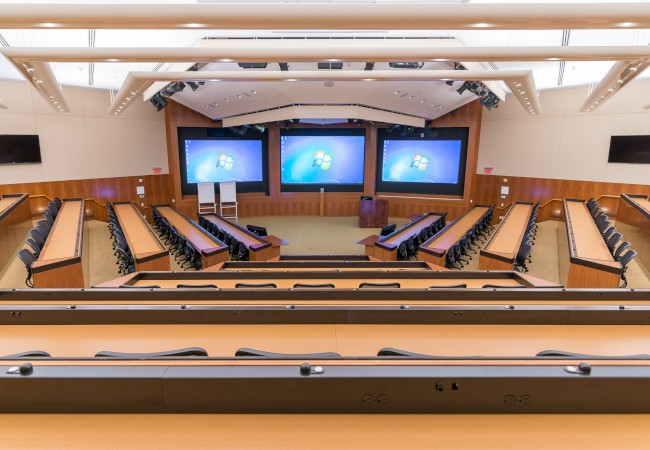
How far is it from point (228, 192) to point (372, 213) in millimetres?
5160

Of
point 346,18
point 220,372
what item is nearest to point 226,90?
point 346,18

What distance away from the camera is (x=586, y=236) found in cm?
771

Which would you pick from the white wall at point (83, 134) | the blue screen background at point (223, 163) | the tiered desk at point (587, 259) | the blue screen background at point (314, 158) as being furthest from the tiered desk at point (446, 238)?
the white wall at point (83, 134)

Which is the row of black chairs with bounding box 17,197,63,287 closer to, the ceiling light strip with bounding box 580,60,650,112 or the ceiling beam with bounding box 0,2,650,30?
the ceiling beam with bounding box 0,2,650,30

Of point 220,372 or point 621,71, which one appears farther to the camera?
point 621,71

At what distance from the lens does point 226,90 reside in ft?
35.1

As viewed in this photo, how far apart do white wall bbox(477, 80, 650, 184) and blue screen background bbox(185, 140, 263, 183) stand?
8.29 meters

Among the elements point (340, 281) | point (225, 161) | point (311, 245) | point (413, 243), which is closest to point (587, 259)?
point (413, 243)

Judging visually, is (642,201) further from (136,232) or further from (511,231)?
(136,232)

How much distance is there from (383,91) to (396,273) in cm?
731

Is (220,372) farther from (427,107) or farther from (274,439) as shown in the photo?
(427,107)

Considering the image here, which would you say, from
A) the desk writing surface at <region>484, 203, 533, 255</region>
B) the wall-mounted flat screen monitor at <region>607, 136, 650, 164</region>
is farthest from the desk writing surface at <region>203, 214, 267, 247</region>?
the wall-mounted flat screen monitor at <region>607, 136, 650, 164</region>

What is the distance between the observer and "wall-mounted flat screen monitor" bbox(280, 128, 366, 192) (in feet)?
48.9

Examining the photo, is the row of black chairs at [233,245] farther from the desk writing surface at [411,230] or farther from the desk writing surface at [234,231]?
the desk writing surface at [411,230]
